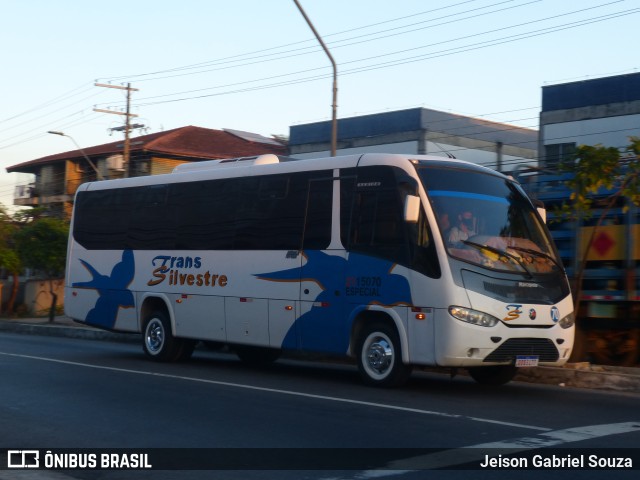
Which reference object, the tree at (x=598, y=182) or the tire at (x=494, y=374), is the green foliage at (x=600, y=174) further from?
the tire at (x=494, y=374)

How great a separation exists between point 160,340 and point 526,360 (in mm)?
6989

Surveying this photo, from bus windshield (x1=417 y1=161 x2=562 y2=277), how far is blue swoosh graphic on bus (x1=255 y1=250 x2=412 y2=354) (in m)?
0.94

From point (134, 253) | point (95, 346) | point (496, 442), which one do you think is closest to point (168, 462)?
point (496, 442)

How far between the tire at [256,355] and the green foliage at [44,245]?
2031cm

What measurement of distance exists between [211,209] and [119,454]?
7.97 m

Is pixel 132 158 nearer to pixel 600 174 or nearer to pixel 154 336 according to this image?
pixel 154 336

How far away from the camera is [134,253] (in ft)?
55.2

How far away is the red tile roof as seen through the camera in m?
52.3

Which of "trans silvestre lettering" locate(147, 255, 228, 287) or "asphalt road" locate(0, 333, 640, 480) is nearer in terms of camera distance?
"asphalt road" locate(0, 333, 640, 480)

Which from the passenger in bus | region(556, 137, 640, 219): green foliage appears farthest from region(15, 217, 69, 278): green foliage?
the passenger in bus

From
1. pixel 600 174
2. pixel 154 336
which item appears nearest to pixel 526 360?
pixel 600 174

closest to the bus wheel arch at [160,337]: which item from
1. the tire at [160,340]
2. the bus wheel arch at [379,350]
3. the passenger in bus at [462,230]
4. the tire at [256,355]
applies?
the tire at [160,340]

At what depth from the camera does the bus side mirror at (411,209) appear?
11453mm

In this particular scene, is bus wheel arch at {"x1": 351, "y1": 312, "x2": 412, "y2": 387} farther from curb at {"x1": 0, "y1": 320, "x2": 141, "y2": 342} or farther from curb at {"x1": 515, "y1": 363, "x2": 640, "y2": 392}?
curb at {"x1": 0, "y1": 320, "x2": 141, "y2": 342}
